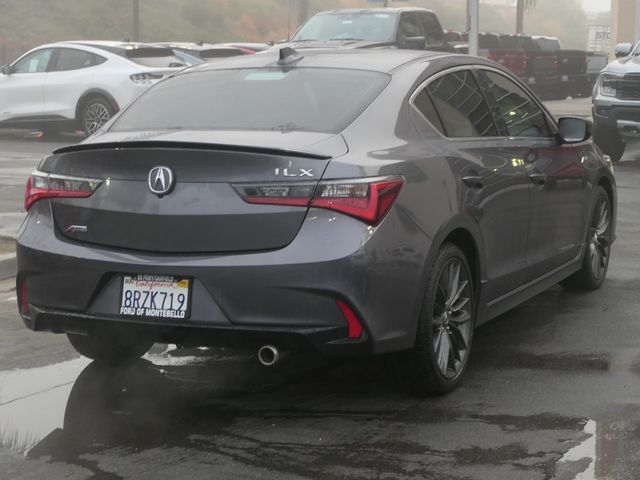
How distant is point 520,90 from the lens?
740cm

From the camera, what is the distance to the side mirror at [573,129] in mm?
7572

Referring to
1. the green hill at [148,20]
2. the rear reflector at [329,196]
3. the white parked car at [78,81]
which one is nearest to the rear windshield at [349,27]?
the white parked car at [78,81]

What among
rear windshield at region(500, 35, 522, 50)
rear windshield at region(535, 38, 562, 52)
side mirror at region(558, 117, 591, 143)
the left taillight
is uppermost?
the left taillight

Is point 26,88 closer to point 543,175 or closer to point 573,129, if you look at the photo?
point 573,129

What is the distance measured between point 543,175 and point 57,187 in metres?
2.79

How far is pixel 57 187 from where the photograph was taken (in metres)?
5.59

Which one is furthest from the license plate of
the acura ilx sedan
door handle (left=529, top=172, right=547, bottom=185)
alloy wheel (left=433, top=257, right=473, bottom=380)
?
door handle (left=529, top=172, right=547, bottom=185)

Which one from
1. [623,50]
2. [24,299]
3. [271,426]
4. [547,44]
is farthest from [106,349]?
[547,44]

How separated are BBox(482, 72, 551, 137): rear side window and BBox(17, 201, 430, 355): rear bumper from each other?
176 cm

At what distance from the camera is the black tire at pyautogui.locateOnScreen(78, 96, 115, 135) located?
67.6 feet

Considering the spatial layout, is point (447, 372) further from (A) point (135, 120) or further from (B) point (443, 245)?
(A) point (135, 120)

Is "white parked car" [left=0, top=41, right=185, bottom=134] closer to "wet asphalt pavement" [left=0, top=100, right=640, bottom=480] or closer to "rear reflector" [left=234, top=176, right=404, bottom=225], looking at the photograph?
"wet asphalt pavement" [left=0, top=100, right=640, bottom=480]

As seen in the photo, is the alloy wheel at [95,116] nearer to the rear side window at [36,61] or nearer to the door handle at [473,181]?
the rear side window at [36,61]

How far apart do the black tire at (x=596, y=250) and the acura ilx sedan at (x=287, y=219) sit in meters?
1.68
